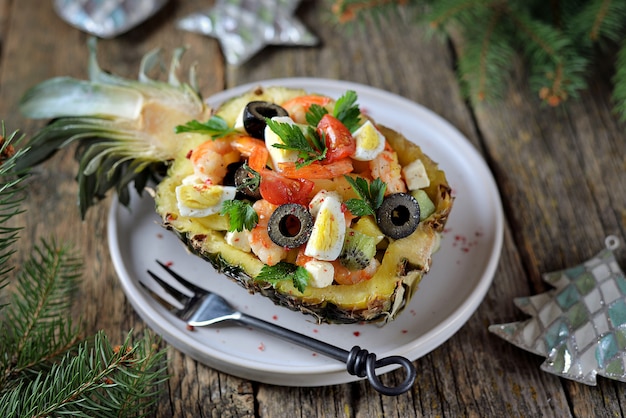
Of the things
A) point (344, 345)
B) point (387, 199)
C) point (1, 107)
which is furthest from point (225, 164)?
point (1, 107)

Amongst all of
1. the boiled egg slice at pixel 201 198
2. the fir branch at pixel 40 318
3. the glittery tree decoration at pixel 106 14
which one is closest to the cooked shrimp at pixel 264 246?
the boiled egg slice at pixel 201 198

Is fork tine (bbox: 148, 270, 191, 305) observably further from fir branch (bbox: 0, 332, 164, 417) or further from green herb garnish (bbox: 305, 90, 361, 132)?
green herb garnish (bbox: 305, 90, 361, 132)

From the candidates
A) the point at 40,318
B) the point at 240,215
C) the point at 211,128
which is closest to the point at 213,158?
the point at 211,128

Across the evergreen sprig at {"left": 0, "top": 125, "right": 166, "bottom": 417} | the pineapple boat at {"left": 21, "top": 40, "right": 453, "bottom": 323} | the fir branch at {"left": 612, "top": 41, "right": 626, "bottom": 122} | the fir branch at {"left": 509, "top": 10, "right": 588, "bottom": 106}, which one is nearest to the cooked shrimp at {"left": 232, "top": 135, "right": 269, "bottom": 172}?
the pineapple boat at {"left": 21, "top": 40, "right": 453, "bottom": 323}

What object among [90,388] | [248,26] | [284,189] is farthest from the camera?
[248,26]

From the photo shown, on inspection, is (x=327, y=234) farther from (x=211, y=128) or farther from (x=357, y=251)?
(x=211, y=128)

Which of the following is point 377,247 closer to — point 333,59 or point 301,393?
point 301,393
